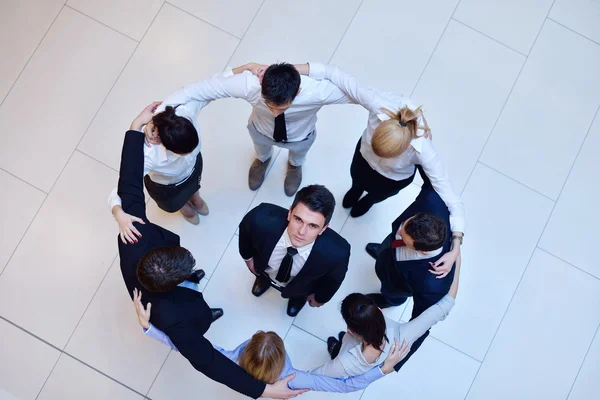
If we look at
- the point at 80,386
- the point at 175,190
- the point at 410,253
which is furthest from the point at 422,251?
the point at 80,386

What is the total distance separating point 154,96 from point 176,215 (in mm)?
848

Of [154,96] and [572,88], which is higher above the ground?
[572,88]

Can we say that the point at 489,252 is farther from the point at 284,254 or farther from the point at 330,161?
the point at 284,254

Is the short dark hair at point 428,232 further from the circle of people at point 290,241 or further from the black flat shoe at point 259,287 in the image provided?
the black flat shoe at point 259,287

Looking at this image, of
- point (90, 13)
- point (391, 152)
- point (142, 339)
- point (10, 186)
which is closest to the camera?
point (391, 152)

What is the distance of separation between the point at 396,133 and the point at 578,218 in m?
1.92

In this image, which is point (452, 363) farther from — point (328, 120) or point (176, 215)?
point (176, 215)

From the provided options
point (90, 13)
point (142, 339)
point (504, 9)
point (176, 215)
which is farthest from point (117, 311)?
point (504, 9)

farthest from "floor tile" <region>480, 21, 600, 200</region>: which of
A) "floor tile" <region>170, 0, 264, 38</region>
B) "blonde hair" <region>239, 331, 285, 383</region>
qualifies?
"blonde hair" <region>239, 331, 285, 383</region>

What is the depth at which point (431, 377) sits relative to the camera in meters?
2.99

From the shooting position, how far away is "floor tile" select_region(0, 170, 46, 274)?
10.0ft

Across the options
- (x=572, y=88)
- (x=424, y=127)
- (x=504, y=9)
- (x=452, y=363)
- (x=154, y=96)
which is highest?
(x=504, y=9)

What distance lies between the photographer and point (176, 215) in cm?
311

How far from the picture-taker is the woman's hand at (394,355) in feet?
7.00
